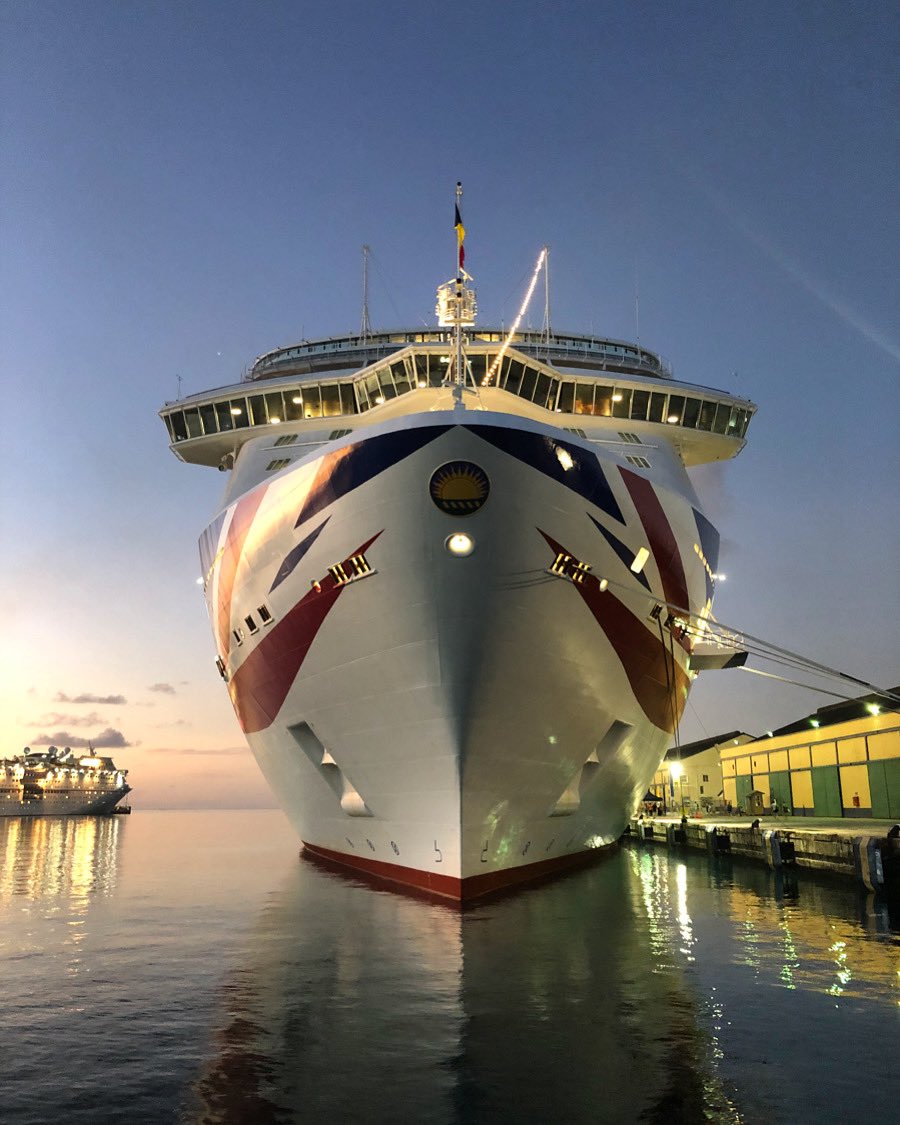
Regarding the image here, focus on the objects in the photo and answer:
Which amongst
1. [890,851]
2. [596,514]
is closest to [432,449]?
[596,514]

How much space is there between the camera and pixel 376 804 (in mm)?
14453

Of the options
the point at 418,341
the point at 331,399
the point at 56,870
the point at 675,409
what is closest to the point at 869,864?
the point at 675,409

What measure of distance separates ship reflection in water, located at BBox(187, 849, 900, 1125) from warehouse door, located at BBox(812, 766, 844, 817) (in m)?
17.3

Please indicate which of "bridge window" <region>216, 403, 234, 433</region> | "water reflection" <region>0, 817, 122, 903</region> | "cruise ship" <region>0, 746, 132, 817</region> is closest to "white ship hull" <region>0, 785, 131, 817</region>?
"cruise ship" <region>0, 746, 132, 817</region>

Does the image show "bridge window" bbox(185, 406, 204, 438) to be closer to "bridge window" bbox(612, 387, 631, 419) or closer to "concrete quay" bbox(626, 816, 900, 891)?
"bridge window" bbox(612, 387, 631, 419)

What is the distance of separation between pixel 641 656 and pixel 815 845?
8074mm

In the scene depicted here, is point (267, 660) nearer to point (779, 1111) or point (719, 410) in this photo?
point (779, 1111)

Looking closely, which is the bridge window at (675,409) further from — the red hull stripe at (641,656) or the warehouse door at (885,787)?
the warehouse door at (885,787)

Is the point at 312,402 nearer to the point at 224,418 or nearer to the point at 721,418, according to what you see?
the point at 224,418

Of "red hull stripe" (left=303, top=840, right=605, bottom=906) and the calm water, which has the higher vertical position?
"red hull stripe" (left=303, top=840, right=605, bottom=906)

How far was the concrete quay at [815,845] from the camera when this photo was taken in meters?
16.4

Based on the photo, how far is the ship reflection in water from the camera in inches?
242

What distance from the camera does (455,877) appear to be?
1325 centimetres

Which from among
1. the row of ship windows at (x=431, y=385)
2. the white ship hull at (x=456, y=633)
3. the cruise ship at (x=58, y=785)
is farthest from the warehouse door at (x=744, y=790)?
the cruise ship at (x=58, y=785)
